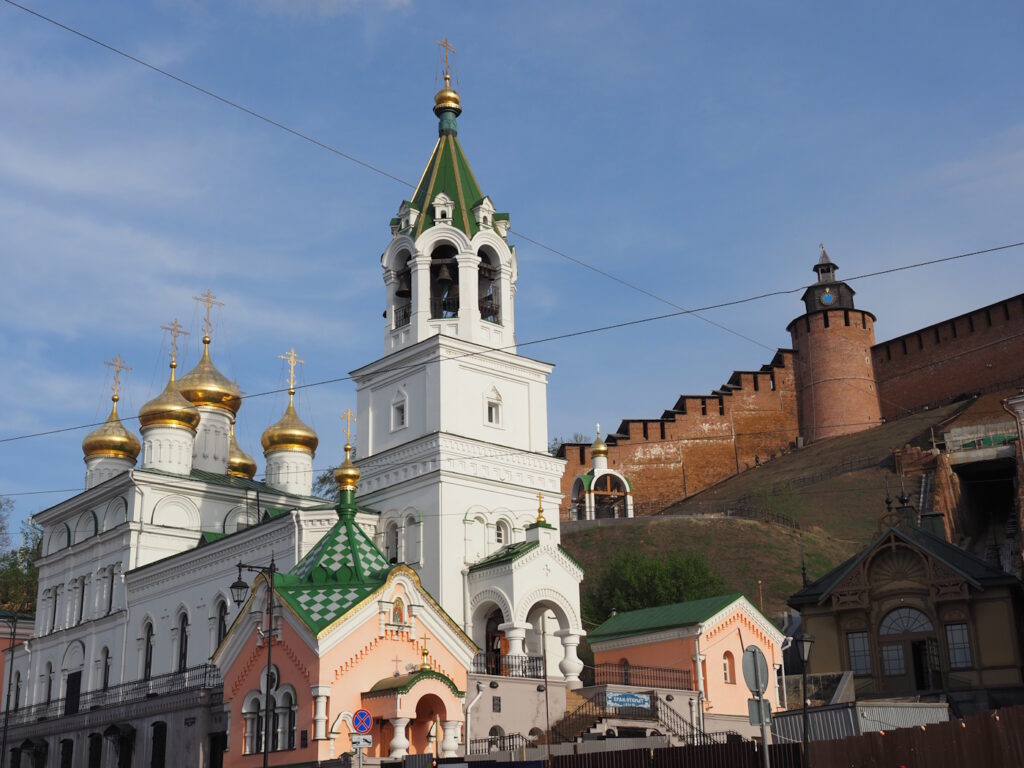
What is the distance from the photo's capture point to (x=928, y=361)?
67812 millimetres

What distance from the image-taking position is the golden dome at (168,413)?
123 ft

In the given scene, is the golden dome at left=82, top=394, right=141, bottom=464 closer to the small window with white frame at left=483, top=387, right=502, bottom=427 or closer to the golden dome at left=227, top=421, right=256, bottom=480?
the golden dome at left=227, top=421, right=256, bottom=480

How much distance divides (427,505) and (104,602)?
12928 mm

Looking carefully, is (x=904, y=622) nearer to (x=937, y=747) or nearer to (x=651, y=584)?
(x=651, y=584)

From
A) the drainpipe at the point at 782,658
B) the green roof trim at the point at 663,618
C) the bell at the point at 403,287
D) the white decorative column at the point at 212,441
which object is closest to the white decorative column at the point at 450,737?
the green roof trim at the point at 663,618

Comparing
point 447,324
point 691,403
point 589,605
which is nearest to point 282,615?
point 447,324

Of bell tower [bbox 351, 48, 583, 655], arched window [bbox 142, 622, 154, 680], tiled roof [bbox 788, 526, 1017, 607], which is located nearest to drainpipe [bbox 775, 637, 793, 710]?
tiled roof [bbox 788, 526, 1017, 607]

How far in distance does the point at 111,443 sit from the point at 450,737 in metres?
23.4

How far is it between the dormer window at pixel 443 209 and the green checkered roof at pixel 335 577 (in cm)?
996

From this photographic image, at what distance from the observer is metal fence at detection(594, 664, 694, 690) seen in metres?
25.7

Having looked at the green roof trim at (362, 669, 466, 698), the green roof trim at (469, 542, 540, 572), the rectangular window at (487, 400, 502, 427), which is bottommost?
the green roof trim at (362, 669, 466, 698)

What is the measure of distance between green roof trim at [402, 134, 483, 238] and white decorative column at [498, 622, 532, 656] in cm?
1021

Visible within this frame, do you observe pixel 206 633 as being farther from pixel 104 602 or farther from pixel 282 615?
pixel 282 615

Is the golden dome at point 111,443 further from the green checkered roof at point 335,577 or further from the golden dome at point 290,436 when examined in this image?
the green checkered roof at point 335,577
